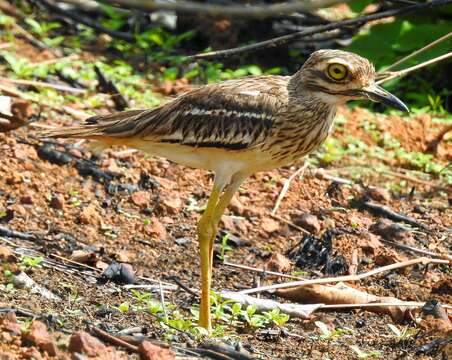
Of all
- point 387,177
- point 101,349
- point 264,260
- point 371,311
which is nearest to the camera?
point 101,349

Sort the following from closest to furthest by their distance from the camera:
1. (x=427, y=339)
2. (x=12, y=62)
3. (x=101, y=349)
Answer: (x=101, y=349)
(x=427, y=339)
(x=12, y=62)

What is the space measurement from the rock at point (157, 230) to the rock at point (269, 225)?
23.7 inches

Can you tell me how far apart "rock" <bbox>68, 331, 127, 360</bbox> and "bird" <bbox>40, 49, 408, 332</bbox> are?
1.17 metres

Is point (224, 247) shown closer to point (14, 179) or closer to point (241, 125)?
point (241, 125)

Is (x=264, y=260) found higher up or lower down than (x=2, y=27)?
lower down

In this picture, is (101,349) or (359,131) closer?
(101,349)

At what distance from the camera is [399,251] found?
5.31 m

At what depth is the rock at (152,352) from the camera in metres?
3.20

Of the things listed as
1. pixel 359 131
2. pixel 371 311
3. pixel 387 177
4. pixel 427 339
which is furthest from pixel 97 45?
pixel 427 339

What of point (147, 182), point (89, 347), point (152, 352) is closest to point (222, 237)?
point (147, 182)

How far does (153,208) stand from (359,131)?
217cm

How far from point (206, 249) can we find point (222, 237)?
0.86 m

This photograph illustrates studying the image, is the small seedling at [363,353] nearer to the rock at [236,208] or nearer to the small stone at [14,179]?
the rock at [236,208]

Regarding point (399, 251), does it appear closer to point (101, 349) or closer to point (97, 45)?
point (101, 349)
